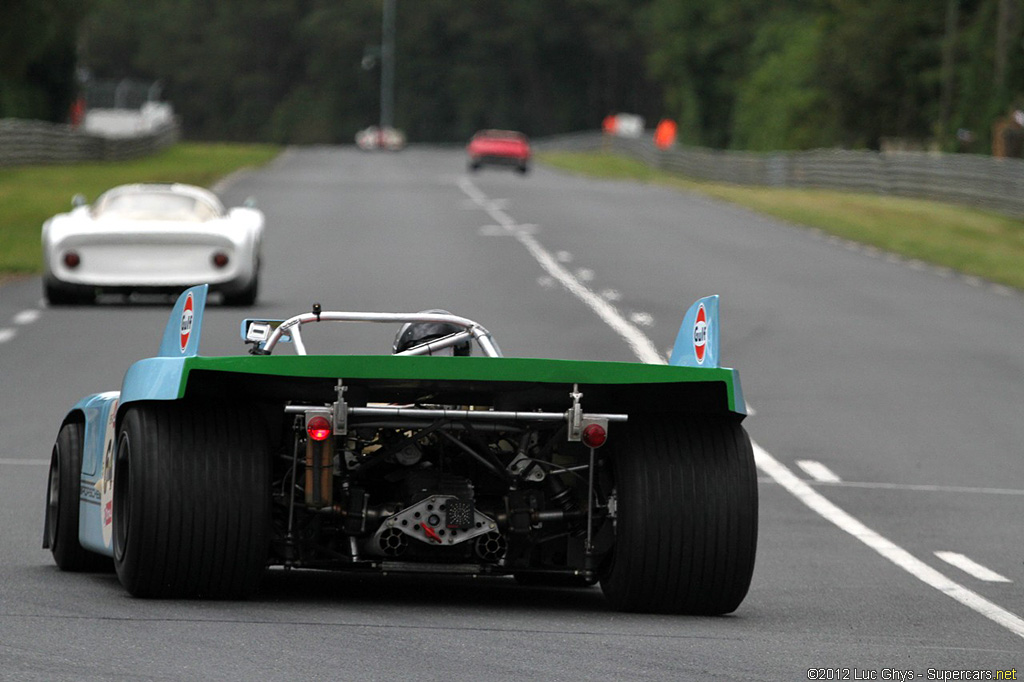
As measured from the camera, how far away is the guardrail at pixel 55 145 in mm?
53656

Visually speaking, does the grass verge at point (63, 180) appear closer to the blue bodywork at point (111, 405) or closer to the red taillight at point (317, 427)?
the blue bodywork at point (111, 405)

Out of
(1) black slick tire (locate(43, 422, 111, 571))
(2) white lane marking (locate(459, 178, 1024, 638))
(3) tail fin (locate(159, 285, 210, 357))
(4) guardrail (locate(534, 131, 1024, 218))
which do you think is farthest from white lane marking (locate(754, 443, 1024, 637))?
(4) guardrail (locate(534, 131, 1024, 218))

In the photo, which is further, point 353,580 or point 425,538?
point 353,580

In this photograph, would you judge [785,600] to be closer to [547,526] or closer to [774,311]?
[547,526]

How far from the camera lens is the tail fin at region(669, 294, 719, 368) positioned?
25.5 feet

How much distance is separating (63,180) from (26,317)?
28.8 m

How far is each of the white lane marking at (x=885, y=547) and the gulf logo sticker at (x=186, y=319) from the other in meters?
3.03

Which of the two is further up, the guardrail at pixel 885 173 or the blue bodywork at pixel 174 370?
the blue bodywork at pixel 174 370

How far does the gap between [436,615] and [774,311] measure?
17.1 metres

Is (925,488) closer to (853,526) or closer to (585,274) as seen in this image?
(853,526)

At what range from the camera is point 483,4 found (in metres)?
154

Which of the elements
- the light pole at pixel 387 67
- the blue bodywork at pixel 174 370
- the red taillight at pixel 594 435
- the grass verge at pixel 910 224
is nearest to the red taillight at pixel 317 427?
the blue bodywork at pixel 174 370

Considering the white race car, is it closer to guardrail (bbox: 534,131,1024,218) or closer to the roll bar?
the roll bar

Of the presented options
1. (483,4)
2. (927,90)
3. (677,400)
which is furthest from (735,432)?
(483,4)
